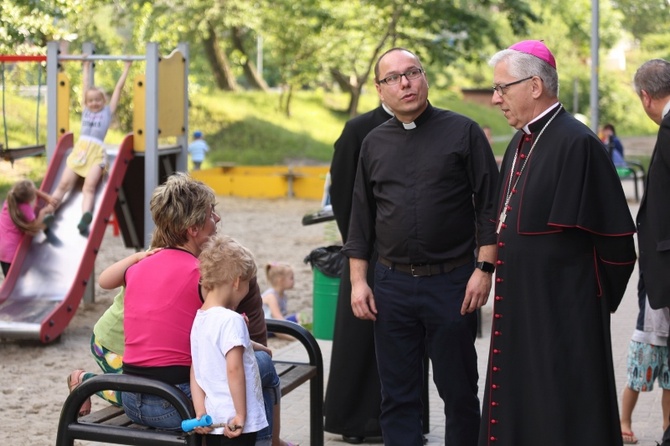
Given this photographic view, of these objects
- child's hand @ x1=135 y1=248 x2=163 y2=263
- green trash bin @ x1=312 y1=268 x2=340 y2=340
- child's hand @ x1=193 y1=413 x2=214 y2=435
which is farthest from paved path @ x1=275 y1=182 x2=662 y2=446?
child's hand @ x1=135 y1=248 x2=163 y2=263

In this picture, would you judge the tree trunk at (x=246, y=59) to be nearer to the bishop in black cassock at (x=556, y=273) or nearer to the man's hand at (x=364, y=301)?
the man's hand at (x=364, y=301)

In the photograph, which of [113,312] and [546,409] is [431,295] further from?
[113,312]

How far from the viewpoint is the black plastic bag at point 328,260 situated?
8.57m

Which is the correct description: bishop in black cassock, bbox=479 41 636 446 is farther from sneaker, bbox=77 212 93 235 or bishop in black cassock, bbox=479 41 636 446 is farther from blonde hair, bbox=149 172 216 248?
sneaker, bbox=77 212 93 235

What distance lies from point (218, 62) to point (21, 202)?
26.8 metres

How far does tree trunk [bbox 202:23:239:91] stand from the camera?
34156mm

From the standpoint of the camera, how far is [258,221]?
734 inches

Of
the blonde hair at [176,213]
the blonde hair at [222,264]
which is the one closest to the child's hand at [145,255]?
the blonde hair at [176,213]

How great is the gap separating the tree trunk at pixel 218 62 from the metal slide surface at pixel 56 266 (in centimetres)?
A: 2345

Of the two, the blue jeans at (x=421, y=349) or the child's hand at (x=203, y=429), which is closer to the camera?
the child's hand at (x=203, y=429)

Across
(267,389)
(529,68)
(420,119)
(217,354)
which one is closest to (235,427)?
(217,354)

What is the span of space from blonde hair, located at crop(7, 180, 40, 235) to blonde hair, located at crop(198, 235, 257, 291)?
19.7 feet

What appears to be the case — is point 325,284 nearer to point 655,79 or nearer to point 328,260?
point 328,260

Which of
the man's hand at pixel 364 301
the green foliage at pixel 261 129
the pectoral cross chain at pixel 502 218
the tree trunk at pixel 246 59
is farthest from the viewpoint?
the tree trunk at pixel 246 59
